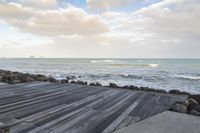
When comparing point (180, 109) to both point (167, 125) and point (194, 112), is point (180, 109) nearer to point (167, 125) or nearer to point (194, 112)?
point (194, 112)

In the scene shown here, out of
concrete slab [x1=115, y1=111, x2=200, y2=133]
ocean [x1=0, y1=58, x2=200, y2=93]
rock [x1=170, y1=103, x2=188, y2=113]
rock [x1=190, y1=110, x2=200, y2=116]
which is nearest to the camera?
concrete slab [x1=115, y1=111, x2=200, y2=133]

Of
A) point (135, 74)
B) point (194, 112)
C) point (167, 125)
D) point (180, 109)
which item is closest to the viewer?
point (167, 125)

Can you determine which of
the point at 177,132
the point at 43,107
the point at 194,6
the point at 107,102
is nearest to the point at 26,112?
the point at 43,107

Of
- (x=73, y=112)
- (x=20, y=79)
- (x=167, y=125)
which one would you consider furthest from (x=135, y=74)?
(x=167, y=125)

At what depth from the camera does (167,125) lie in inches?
103

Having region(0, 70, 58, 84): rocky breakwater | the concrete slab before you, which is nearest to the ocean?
region(0, 70, 58, 84): rocky breakwater

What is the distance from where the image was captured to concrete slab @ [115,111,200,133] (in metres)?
2.43

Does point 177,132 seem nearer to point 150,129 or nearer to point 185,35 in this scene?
point 150,129

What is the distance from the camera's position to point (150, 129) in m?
2.45

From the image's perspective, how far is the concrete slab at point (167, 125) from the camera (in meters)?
2.43

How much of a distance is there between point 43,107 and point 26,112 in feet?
1.36

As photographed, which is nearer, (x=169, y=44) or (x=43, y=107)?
(x=43, y=107)

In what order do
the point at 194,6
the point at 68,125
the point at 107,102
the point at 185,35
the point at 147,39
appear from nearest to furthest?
the point at 68,125 < the point at 107,102 < the point at 194,6 < the point at 185,35 < the point at 147,39

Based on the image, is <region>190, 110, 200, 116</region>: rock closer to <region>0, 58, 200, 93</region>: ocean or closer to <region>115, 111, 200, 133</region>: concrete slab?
<region>115, 111, 200, 133</region>: concrete slab
